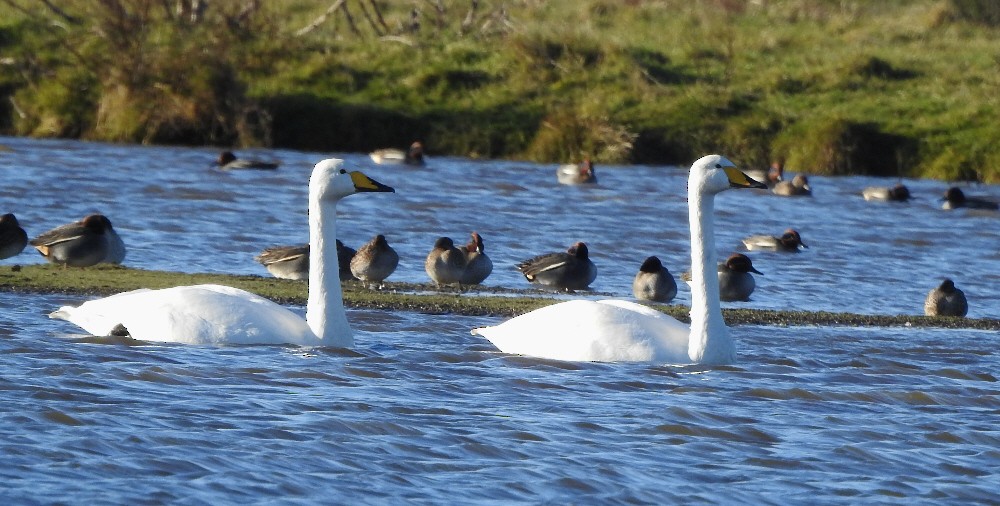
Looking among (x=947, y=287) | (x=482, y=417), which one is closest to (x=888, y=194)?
(x=947, y=287)

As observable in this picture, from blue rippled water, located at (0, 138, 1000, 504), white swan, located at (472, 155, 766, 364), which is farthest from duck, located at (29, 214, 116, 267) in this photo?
white swan, located at (472, 155, 766, 364)

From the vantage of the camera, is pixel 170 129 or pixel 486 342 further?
pixel 170 129

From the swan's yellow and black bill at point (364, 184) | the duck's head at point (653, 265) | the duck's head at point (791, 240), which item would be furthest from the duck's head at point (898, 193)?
the swan's yellow and black bill at point (364, 184)

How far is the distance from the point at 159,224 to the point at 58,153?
8035 millimetres

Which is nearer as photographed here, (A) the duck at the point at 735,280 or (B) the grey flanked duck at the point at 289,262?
(B) the grey flanked duck at the point at 289,262

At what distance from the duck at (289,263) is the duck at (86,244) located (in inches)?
45.0

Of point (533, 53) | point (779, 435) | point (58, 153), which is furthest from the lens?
point (533, 53)

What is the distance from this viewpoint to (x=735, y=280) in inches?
536

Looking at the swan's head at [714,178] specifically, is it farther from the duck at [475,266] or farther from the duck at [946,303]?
the duck at [475,266]

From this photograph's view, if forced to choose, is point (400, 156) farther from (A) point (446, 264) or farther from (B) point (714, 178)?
(B) point (714, 178)

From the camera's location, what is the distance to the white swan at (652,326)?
895 centimetres

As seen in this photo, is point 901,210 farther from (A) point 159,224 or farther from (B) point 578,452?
(B) point 578,452

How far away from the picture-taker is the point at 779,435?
24.5ft

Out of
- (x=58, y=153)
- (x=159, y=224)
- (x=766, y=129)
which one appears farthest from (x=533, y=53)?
(x=159, y=224)
